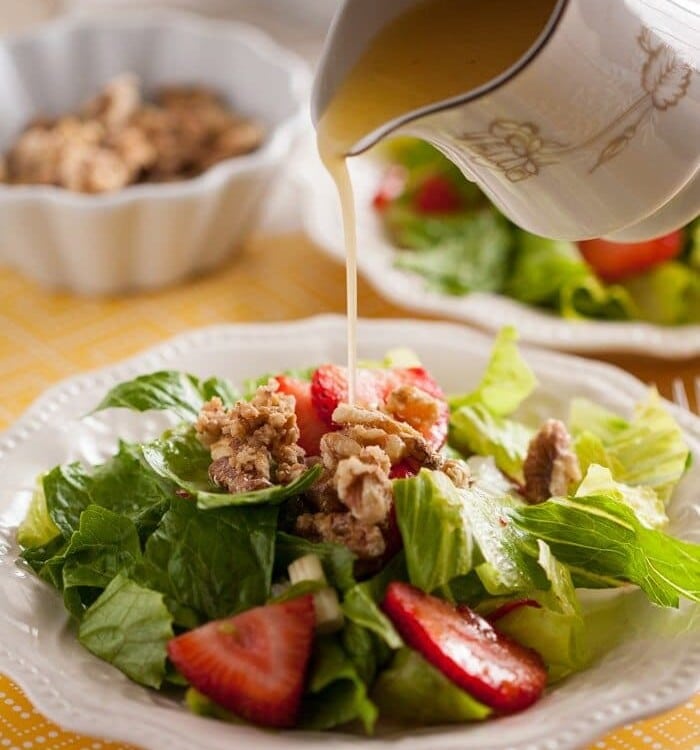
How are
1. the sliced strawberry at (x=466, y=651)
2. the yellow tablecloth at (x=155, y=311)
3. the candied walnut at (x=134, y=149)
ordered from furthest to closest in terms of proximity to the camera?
the candied walnut at (x=134, y=149) → the yellow tablecloth at (x=155, y=311) → the sliced strawberry at (x=466, y=651)

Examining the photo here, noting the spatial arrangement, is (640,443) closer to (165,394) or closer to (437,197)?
(165,394)

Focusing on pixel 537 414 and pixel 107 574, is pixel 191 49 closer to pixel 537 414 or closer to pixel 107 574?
pixel 537 414

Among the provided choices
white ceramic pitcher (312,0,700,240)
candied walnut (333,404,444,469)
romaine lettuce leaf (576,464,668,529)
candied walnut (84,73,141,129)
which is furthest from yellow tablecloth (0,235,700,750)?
white ceramic pitcher (312,0,700,240)

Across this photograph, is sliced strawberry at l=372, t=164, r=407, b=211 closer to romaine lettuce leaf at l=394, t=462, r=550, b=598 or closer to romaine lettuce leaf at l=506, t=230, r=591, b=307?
romaine lettuce leaf at l=506, t=230, r=591, b=307

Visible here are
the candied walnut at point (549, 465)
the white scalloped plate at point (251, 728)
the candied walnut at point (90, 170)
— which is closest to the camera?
the white scalloped plate at point (251, 728)

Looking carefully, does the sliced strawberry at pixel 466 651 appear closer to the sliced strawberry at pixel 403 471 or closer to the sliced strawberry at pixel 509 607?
the sliced strawberry at pixel 509 607

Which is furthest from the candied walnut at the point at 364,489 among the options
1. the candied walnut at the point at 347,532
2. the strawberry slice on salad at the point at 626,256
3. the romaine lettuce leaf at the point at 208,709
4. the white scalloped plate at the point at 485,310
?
the strawberry slice on salad at the point at 626,256
